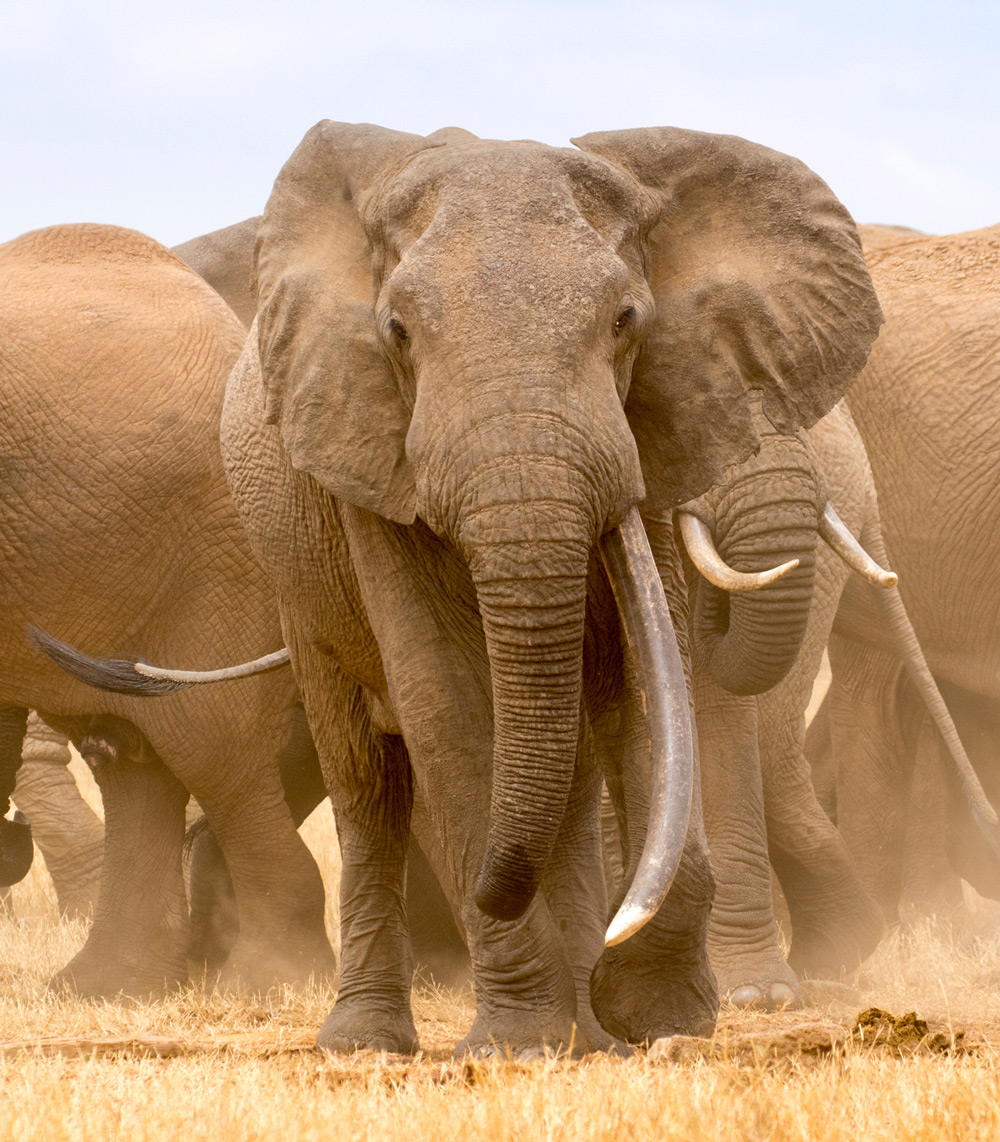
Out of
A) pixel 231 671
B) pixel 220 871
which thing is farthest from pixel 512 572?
pixel 220 871

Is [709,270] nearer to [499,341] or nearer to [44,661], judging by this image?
[499,341]

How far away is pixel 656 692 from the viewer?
13.0 feet

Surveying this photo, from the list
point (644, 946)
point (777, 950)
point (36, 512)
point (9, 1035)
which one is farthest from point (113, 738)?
point (644, 946)

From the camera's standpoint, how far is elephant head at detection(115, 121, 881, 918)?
3766 millimetres

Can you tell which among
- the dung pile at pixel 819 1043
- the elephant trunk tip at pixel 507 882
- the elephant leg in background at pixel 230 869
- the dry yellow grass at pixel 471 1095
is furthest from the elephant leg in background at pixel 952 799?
the elephant trunk tip at pixel 507 882

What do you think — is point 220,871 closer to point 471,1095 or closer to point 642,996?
point 642,996

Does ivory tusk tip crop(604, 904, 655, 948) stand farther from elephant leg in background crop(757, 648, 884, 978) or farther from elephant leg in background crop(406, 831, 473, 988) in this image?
elephant leg in background crop(406, 831, 473, 988)

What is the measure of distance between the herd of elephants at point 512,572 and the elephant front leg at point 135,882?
14mm

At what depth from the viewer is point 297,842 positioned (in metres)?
6.66

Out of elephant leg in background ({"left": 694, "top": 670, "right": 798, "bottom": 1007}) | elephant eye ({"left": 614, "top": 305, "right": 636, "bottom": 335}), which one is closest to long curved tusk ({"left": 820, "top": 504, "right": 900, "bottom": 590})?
elephant leg in background ({"left": 694, "top": 670, "right": 798, "bottom": 1007})

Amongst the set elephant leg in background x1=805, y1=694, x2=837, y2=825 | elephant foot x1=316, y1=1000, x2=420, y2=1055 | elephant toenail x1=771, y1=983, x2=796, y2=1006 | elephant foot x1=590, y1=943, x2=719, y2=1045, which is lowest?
elephant leg in background x1=805, y1=694, x2=837, y2=825

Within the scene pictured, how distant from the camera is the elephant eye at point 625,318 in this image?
4.04m

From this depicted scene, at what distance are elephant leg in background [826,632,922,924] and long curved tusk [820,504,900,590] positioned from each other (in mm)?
2593

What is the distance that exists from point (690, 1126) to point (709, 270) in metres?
1.99
